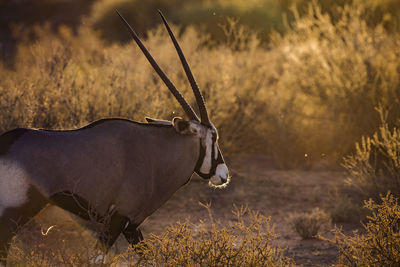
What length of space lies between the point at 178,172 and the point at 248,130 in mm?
5845

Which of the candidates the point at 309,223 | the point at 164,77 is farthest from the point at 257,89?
the point at 164,77

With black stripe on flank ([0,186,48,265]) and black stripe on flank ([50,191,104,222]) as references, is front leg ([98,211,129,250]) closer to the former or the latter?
black stripe on flank ([50,191,104,222])

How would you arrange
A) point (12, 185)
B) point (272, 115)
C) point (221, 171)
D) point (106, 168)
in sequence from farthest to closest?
point (272, 115) < point (221, 171) < point (106, 168) < point (12, 185)

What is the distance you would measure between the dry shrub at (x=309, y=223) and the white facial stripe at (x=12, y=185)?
138 inches

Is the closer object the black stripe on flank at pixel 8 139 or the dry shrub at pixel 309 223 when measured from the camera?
the black stripe on flank at pixel 8 139

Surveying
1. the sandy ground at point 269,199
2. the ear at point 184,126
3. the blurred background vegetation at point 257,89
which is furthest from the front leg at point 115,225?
the blurred background vegetation at point 257,89

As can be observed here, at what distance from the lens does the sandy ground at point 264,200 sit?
614 centimetres

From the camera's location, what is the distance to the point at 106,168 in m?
4.23

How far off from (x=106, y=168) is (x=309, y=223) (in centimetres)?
307

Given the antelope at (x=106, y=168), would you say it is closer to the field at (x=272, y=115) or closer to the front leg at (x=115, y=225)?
the front leg at (x=115, y=225)

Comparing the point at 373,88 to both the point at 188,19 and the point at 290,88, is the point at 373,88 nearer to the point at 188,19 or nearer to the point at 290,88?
the point at 290,88

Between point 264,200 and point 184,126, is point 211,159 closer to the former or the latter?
point 184,126

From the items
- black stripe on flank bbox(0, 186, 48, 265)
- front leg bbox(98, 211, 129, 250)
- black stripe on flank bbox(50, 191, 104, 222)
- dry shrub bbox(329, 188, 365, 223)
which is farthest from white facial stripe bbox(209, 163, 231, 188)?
dry shrub bbox(329, 188, 365, 223)

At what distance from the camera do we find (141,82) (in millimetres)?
8781
